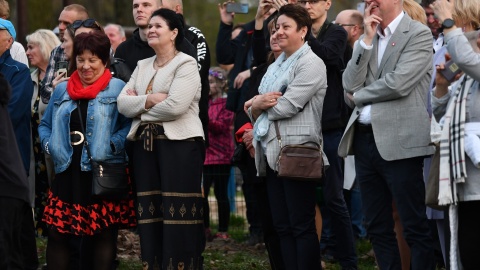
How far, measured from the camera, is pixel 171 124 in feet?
28.6

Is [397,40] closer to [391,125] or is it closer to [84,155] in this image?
[391,125]

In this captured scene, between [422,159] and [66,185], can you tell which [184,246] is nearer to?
[66,185]

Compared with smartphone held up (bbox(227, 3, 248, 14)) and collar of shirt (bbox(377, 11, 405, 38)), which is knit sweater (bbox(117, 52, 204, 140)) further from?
smartphone held up (bbox(227, 3, 248, 14))

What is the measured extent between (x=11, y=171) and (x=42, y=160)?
8.96ft

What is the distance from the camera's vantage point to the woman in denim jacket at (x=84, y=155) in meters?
8.63

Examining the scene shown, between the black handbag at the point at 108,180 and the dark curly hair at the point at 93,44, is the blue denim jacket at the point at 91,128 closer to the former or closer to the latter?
the black handbag at the point at 108,180

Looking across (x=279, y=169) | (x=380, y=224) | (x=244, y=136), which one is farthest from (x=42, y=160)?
(x=380, y=224)

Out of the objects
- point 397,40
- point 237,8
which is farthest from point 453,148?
point 237,8

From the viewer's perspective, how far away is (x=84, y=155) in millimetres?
8633

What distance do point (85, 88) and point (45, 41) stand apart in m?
2.12

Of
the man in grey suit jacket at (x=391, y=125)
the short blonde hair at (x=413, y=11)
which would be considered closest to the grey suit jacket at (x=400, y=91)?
the man in grey suit jacket at (x=391, y=125)

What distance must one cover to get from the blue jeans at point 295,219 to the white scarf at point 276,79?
1.11ft

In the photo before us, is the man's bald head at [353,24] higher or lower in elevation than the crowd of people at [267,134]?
higher

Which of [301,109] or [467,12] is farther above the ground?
[467,12]
